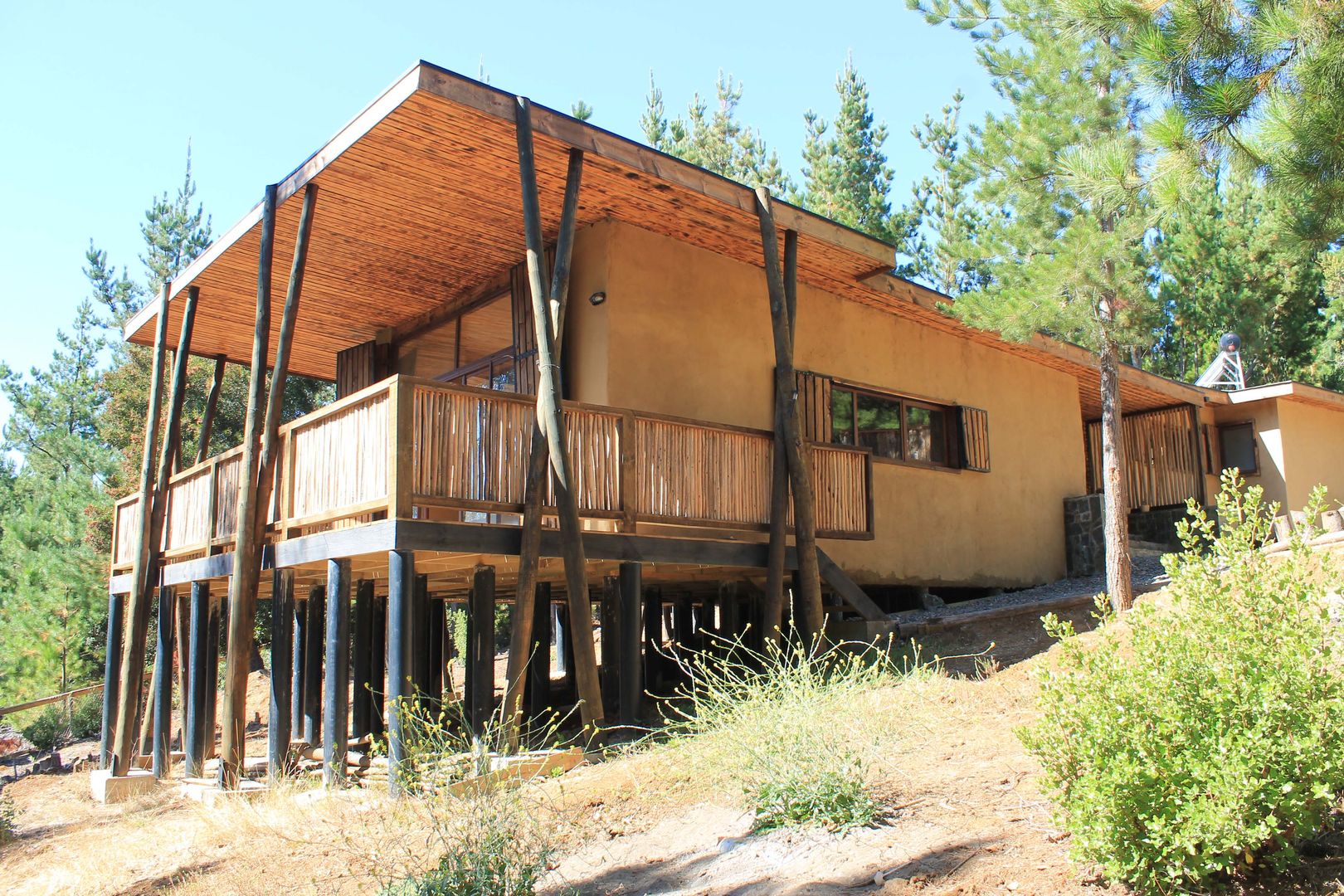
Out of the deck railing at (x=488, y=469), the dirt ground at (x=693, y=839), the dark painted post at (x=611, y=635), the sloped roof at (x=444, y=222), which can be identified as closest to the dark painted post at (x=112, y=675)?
the deck railing at (x=488, y=469)

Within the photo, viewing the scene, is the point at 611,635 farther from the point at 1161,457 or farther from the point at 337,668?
the point at 1161,457

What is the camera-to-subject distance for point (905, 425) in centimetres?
1388

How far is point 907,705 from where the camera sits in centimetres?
628

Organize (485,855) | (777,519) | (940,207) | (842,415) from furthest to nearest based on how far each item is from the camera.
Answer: (940,207) → (842,415) → (777,519) → (485,855)

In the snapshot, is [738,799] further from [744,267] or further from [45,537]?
[45,537]

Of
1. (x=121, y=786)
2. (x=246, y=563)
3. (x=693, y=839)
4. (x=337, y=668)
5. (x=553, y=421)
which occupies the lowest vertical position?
(x=121, y=786)

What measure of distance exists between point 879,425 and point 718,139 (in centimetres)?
2322

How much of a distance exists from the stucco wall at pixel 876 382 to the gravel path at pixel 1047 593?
1.39 ft

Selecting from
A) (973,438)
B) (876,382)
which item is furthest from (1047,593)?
(876,382)

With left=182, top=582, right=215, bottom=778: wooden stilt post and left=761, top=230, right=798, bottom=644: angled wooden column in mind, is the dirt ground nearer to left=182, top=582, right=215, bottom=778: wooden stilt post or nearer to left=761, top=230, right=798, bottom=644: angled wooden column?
left=182, top=582, right=215, bottom=778: wooden stilt post

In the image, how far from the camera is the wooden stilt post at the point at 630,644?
30.0 feet

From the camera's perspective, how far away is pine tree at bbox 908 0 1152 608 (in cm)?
1045

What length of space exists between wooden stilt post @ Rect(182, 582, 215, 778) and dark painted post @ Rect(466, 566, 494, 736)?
3.45 metres

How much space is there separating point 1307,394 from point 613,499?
15538mm
